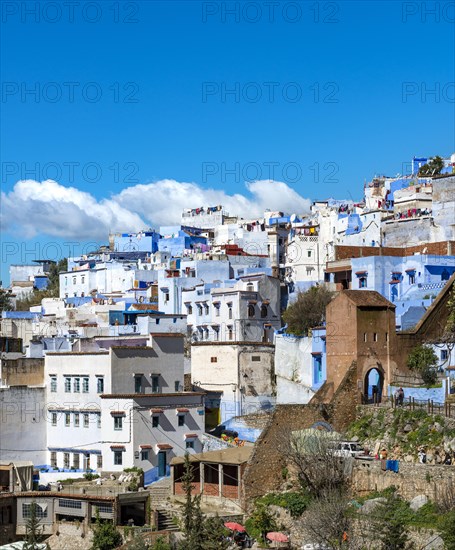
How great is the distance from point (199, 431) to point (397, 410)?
8.75 meters

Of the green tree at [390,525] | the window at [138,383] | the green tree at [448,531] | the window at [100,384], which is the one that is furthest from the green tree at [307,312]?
the green tree at [448,531]

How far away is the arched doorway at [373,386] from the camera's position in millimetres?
34844

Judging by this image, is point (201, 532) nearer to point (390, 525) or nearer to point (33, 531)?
point (33, 531)

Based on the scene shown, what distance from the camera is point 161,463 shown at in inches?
1458

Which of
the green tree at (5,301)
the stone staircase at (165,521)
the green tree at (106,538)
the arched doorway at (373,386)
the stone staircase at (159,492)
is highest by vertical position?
the green tree at (5,301)

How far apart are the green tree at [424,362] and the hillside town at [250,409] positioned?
0.23ft

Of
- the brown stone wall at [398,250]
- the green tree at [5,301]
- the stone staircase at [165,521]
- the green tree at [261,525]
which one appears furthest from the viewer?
the green tree at [5,301]

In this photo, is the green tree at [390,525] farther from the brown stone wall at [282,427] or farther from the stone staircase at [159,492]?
the stone staircase at [159,492]

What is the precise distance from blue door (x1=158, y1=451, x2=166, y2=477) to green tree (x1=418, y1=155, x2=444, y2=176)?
43.0 meters

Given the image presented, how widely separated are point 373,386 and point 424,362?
193 cm

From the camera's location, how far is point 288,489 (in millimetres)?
32281

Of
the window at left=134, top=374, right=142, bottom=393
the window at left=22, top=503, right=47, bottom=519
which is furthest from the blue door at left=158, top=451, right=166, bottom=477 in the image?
the window at left=22, top=503, right=47, bottom=519

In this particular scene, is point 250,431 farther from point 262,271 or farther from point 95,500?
point 262,271

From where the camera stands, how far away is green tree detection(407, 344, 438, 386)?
1396 inches
